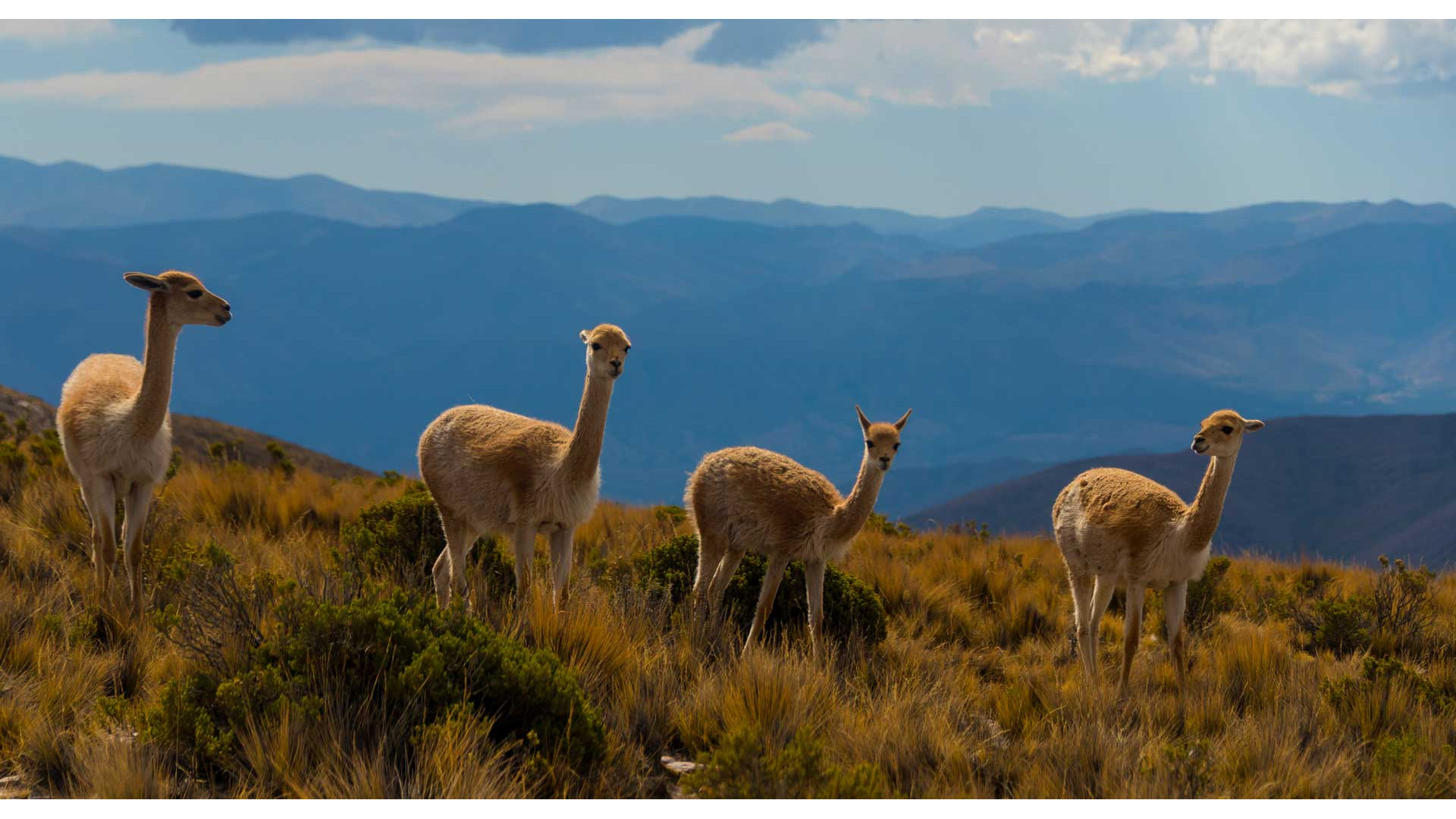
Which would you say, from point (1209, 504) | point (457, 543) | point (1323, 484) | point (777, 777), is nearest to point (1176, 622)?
point (1209, 504)

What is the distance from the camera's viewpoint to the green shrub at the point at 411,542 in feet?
29.6

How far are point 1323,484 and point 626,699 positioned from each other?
7652 inches

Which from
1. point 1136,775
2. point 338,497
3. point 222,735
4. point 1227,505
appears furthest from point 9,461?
point 1227,505

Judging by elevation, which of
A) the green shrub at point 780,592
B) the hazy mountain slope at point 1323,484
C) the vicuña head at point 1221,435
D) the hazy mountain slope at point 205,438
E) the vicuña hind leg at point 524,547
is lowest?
the hazy mountain slope at point 1323,484

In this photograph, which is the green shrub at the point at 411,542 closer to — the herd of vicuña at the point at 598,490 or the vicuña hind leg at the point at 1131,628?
the herd of vicuña at the point at 598,490

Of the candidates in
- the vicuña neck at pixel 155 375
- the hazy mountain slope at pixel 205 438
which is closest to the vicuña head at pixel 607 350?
the vicuña neck at pixel 155 375

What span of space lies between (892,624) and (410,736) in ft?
17.4

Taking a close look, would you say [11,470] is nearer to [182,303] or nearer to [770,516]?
[182,303]

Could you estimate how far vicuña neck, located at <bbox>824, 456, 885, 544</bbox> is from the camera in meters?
7.23

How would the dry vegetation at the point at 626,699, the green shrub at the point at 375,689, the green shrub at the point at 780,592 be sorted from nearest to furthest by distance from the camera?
the dry vegetation at the point at 626,699 < the green shrub at the point at 375,689 < the green shrub at the point at 780,592

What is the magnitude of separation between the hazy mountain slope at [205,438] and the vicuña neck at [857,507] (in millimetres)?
11265

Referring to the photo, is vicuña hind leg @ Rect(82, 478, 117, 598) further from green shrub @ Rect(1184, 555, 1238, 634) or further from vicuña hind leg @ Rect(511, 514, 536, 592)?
green shrub @ Rect(1184, 555, 1238, 634)

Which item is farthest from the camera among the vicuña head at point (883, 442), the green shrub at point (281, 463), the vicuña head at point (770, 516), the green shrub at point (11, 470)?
the green shrub at point (281, 463)

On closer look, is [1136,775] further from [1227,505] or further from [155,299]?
[1227,505]
